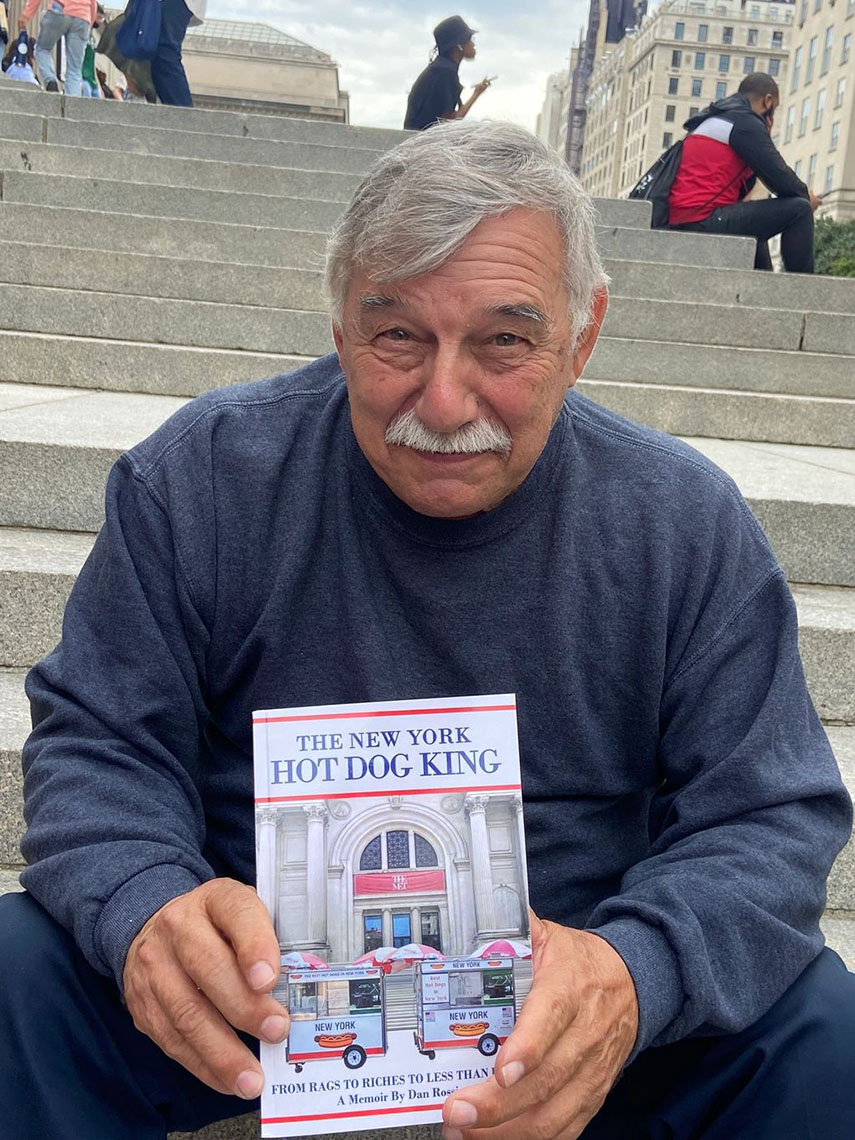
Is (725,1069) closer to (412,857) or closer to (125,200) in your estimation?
(412,857)

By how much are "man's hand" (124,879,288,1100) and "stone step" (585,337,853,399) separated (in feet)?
13.5

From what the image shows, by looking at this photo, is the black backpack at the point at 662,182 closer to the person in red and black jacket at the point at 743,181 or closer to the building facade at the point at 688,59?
the person in red and black jacket at the point at 743,181

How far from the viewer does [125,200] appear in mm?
6199

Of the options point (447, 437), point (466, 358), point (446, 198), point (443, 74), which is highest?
point (443, 74)

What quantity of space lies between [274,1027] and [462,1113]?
0.23 meters

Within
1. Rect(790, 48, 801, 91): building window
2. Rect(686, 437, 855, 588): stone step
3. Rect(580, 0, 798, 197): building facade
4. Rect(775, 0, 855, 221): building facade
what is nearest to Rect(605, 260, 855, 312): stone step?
Rect(686, 437, 855, 588): stone step

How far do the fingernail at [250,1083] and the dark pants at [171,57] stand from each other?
9125 millimetres

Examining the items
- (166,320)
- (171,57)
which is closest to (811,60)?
(171,57)

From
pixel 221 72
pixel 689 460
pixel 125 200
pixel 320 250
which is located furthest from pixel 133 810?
pixel 221 72

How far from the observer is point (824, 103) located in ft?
193

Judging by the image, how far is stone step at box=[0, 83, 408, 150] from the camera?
796 centimetres

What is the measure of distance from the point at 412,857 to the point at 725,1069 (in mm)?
497

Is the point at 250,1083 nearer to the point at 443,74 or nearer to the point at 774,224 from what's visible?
the point at 774,224

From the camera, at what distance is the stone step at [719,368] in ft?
16.6
